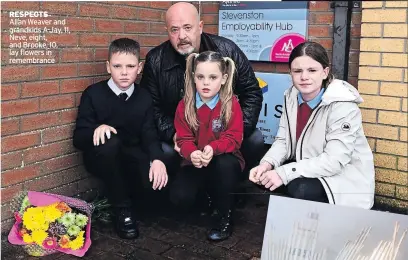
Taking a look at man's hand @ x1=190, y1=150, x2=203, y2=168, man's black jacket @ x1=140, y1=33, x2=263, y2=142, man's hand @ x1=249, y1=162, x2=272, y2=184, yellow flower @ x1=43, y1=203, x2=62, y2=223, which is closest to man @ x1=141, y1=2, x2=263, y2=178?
man's black jacket @ x1=140, y1=33, x2=263, y2=142

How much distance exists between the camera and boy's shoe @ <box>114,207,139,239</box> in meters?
3.39

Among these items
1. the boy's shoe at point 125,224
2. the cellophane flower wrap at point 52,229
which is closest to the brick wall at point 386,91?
the boy's shoe at point 125,224

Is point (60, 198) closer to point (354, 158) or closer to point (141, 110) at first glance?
point (141, 110)

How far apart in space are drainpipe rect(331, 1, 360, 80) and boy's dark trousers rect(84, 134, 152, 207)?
169cm

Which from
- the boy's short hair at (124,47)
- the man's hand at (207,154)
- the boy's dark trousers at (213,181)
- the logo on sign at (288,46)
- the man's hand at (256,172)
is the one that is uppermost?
the logo on sign at (288,46)

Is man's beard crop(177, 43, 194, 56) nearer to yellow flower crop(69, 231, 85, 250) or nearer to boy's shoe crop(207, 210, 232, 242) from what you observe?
boy's shoe crop(207, 210, 232, 242)

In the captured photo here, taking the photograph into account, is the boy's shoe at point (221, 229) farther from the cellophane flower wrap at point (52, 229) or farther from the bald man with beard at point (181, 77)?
the cellophane flower wrap at point (52, 229)

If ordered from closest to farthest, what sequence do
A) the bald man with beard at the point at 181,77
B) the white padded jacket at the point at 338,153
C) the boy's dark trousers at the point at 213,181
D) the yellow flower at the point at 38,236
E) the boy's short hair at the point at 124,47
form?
the white padded jacket at the point at 338,153
the yellow flower at the point at 38,236
the boy's dark trousers at the point at 213,181
the boy's short hair at the point at 124,47
the bald man with beard at the point at 181,77

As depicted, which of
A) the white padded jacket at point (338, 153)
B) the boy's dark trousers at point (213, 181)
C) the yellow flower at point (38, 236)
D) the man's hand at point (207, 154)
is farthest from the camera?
the boy's dark trousers at point (213, 181)

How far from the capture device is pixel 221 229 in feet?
11.1

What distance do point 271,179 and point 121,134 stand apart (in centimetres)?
118

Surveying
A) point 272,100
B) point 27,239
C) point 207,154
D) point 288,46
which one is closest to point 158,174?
point 207,154

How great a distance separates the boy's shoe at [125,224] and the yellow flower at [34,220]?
51 cm

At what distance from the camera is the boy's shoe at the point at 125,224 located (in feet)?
11.1
